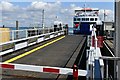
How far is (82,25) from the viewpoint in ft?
170

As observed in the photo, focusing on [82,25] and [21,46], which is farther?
[82,25]

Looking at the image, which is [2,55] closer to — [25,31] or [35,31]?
[25,31]

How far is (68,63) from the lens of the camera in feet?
35.0

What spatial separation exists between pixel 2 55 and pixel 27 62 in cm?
200

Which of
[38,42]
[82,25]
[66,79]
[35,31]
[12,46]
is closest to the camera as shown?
[66,79]

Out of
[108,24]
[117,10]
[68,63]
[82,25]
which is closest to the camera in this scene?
[117,10]

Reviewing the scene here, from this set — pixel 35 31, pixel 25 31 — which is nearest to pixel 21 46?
A: pixel 25 31

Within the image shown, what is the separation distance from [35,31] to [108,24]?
63.9 ft

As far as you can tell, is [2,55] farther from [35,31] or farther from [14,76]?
[35,31]

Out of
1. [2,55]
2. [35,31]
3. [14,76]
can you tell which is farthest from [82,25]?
[14,76]

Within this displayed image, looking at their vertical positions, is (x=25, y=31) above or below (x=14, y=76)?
above

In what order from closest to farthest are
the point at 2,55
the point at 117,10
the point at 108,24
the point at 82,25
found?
the point at 117,10 → the point at 2,55 → the point at 108,24 → the point at 82,25

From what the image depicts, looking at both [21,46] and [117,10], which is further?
[21,46]

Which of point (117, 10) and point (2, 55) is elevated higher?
point (117, 10)
